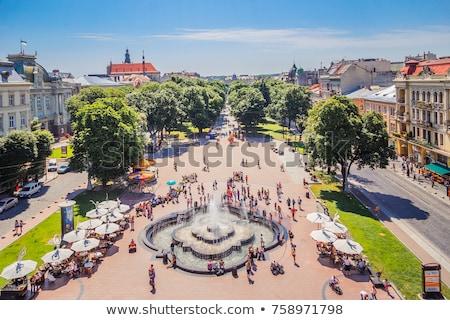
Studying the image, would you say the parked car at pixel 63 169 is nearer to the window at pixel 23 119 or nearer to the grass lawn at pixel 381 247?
the window at pixel 23 119

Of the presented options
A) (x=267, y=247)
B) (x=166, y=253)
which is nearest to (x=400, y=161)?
(x=267, y=247)

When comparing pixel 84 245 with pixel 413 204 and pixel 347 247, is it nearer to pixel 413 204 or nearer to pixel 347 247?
pixel 347 247

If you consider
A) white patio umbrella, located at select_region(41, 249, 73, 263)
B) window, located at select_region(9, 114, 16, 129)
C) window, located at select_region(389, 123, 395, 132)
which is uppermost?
window, located at select_region(9, 114, 16, 129)

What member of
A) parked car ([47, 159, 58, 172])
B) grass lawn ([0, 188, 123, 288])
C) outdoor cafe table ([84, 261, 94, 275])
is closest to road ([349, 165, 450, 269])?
outdoor cafe table ([84, 261, 94, 275])

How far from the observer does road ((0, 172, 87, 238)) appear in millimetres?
39375

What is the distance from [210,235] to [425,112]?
39028mm

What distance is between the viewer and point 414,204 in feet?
138

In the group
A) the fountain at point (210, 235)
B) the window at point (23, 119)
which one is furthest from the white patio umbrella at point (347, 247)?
the window at point (23, 119)

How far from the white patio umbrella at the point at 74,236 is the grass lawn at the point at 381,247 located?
23097 mm

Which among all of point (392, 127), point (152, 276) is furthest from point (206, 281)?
point (392, 127)

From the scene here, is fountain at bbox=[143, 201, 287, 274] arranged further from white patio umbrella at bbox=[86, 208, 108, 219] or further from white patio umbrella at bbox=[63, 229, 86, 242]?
white patio umbrella at bbox=[63, 229, 86, 242]

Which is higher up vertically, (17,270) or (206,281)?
(17,270)

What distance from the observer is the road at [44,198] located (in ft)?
129

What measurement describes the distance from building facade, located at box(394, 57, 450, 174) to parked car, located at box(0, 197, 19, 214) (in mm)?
53454
